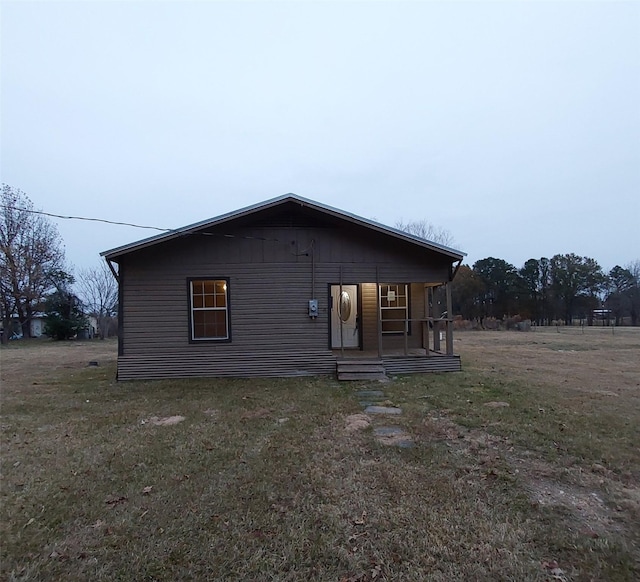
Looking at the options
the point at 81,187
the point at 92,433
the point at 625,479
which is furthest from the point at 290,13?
the point at 81,187

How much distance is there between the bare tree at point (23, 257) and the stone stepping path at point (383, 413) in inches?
961

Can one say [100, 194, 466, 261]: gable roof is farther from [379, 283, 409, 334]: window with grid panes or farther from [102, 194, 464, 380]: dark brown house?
[379, 283, 409, 334]: window with grid panes

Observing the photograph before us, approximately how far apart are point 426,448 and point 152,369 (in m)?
6.90

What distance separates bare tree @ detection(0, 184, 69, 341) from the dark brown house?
1898cm

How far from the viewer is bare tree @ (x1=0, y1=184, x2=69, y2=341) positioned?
23.5m

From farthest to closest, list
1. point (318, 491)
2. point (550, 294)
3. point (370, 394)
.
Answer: point (550, 294) < point (370, 394) < point (318, 491)

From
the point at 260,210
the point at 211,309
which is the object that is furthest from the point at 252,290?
the point at 260,210

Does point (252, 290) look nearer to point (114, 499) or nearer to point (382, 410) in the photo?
point (382, 410)

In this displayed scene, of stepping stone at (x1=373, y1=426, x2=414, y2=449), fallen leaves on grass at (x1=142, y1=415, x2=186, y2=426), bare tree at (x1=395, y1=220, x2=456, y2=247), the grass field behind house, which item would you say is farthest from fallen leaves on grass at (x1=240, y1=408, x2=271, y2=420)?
bare tree at (x1=395, y1=220, x2=456, y2=247)

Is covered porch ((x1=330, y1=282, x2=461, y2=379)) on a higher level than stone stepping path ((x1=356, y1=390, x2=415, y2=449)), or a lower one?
higher

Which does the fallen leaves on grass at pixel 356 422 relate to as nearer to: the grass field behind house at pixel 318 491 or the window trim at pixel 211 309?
the grass field behind house at pixel 318 491

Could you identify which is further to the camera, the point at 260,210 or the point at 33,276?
the point at 33,276

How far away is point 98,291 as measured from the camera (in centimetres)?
3291

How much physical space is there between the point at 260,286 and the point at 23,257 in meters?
21.8
